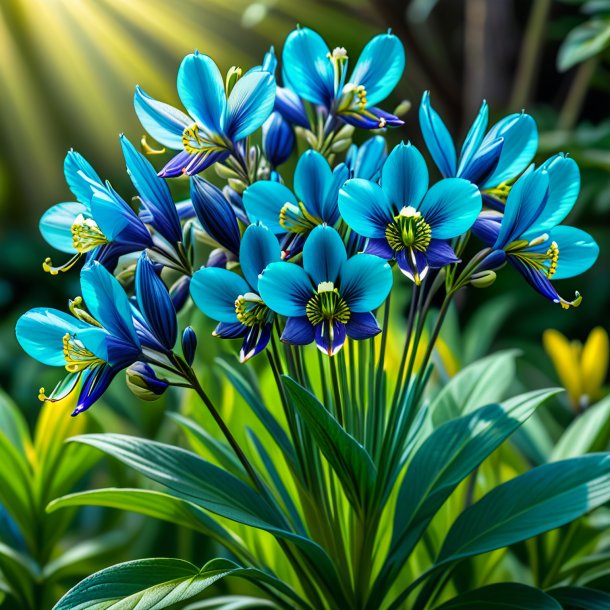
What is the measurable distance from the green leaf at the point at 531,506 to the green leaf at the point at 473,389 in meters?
0.09

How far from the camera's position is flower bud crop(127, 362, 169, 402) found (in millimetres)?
400

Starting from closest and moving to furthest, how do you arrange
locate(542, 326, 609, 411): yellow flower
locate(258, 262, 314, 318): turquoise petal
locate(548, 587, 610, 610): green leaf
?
locate(258, 262, 314, 318): turquoise petal
locate(548, 587, 610, 610): green leaf
locate(542, 326, 609, 411): yellow flower

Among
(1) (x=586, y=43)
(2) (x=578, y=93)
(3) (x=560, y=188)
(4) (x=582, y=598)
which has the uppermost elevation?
(2) (x=578, y=93)

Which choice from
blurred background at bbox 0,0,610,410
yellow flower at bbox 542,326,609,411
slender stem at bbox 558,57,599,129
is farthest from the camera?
blurred background at bbox 0,0,610,410

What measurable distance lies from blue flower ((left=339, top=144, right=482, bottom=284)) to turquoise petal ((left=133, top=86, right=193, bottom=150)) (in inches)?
4.9

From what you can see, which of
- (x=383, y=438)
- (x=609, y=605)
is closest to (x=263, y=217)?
(x=383, y=438)

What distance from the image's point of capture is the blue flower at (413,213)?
0.38m

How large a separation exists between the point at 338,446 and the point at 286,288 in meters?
0.09

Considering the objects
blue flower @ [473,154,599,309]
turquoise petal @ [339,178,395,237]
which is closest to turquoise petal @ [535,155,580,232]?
blue flower @ [473,154,599,309]

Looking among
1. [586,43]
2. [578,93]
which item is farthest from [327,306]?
[578,93]

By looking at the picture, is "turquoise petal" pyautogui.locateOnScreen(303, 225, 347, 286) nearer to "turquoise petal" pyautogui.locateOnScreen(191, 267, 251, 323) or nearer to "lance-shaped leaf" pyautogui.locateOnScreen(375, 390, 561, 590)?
"turquoise petal" pyautogui.locateOnScreen(191, 267, 251, 323)

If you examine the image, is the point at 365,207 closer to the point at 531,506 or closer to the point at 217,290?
the point at 217,290

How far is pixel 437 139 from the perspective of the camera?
0.43 meters

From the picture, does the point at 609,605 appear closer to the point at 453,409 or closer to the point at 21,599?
the point at 453,409
